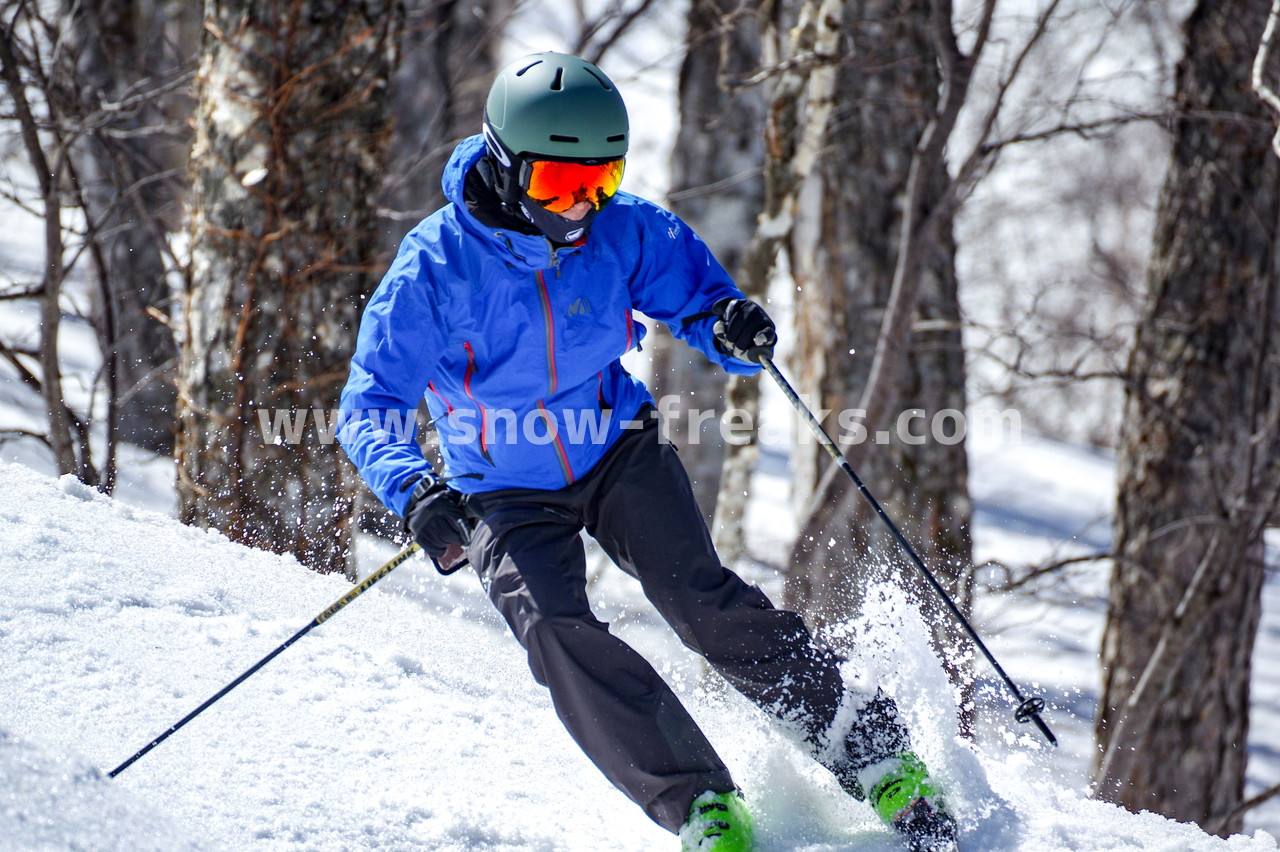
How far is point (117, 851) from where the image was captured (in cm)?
193

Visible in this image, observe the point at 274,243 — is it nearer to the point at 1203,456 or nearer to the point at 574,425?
the point at 574,425

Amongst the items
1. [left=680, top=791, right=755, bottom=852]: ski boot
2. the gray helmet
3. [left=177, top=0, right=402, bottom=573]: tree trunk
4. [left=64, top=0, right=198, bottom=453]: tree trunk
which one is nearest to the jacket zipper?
the gray helmet

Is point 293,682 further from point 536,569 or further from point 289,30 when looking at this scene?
point 289,30

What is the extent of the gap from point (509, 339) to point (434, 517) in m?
0.53

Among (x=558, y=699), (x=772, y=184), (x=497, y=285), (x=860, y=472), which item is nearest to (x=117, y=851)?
(x=558, y=699)

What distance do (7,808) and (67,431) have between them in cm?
349

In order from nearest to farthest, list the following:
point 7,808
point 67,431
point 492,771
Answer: point 7,808 < point 492,771 < point 67,431

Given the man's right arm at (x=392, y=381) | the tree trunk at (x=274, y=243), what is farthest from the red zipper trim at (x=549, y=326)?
the tree trunk at (x=274, y=243)

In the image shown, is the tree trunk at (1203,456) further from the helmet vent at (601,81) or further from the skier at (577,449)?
the helmet vent at (601,81)

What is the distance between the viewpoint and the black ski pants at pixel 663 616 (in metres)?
2.45

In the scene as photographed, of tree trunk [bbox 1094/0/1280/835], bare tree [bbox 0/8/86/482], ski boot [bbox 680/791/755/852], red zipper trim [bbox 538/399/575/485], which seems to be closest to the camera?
ski boot [bbox 680/791/755/852]

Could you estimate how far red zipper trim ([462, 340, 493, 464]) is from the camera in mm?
2588

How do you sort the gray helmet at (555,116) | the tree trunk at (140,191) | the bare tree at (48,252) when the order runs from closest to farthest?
1. the gray helmet at (555,116)
2. the bare tree at (48,252)
3. the tree trunk at (140,191)

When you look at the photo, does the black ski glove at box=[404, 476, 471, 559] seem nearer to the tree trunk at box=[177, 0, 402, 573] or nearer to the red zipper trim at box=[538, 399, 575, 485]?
the red zipper trim at box=[538, 399, 575, 485]
